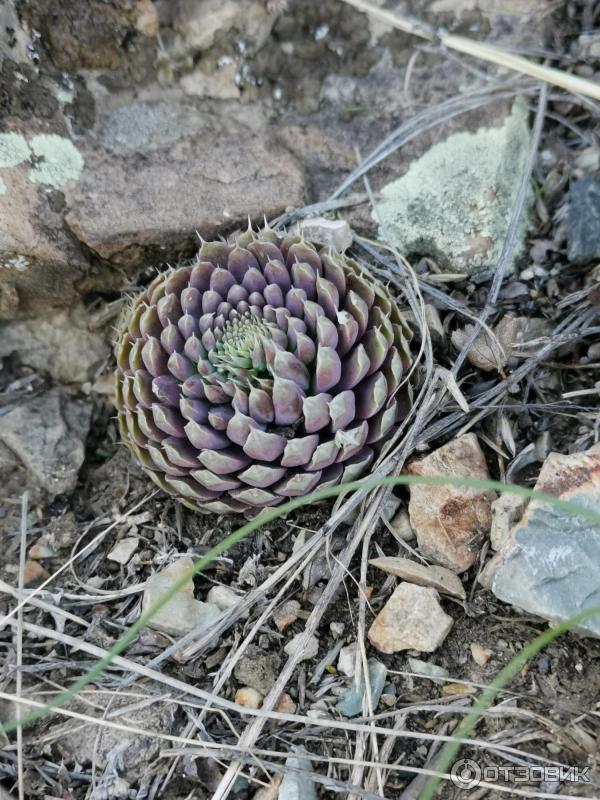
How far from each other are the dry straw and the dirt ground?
5 cm

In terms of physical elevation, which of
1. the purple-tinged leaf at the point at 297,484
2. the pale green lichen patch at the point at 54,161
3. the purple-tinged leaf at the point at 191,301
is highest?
the pale green lichen patch at the point at 54,161

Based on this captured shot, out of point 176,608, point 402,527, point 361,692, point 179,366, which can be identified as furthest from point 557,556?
point 179,366

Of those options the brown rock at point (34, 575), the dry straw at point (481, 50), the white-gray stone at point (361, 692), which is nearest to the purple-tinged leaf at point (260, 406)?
the white-gray stone at point (361, 692)

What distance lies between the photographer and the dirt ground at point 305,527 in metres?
1.44

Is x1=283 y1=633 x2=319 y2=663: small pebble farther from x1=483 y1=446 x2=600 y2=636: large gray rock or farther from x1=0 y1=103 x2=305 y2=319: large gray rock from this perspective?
x1=0 y1=103 x2=305 y2=319: large gray rock

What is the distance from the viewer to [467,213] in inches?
79.5

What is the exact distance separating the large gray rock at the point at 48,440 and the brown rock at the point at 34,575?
0.21m

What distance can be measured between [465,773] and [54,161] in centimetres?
175

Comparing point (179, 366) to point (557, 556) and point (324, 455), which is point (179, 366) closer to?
point (324, 455)

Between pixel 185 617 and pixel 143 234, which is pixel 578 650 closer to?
pixel 185 617

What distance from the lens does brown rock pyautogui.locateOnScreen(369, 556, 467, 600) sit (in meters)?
1.57

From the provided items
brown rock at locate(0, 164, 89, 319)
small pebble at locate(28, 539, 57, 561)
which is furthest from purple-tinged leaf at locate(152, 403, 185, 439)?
brown rock at locate(0, 164, 89, 319)

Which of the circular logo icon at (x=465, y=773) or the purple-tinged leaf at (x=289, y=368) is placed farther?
the purple-tinged leaf at (x=289, y=368)

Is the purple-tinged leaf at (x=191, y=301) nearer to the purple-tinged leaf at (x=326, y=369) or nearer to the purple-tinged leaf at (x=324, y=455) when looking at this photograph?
the purple-tinged leaf at (x=326, y=369)
